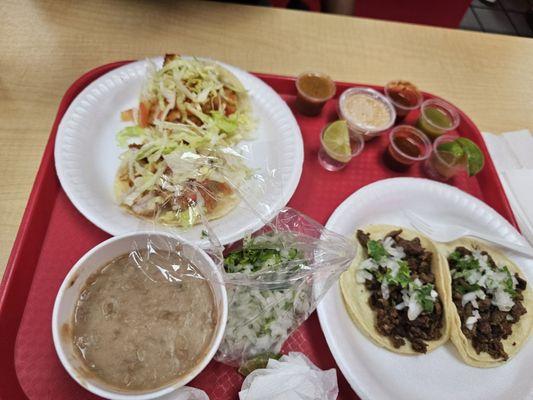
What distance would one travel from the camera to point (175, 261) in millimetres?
1455

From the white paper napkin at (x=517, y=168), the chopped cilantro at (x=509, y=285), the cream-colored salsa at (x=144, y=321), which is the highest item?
the white paper napkin at (x=517, y=168)

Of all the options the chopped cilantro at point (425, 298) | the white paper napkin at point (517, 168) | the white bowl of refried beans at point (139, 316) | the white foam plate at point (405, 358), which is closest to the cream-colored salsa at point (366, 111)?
the white foam plate at point (405, 358)

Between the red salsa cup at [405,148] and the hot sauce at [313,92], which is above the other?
the hot sauce at [313,92]

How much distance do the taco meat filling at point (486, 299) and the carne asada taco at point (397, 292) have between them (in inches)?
4.7

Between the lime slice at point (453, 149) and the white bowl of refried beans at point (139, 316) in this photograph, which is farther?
the lime slice at point (453, 149)

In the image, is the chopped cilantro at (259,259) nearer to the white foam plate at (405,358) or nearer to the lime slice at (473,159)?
the white foam plate at (405,358)

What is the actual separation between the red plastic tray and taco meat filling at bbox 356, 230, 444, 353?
316 millimetres

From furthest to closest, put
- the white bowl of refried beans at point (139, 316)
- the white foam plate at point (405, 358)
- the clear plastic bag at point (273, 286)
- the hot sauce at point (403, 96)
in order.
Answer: the hot sauce at point (403, 96) < the white foam plate at point (405, 358) < the clear plastic bag at point (273, 286) < the white bowl of refried beans at point (139, 316)

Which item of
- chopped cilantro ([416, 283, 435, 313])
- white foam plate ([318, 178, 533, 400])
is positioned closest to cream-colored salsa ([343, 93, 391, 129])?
white foam plate ([318, 178, 533, 400])

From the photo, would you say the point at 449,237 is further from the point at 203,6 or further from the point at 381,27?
the point at 203,6

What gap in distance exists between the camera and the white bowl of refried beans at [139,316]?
4.04 feet

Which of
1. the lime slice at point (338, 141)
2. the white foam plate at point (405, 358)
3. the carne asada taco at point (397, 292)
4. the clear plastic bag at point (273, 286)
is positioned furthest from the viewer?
the lime slice at point (338, 141)

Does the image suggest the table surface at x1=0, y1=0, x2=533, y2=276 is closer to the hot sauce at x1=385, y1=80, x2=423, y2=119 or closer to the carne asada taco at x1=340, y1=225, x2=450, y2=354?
the hot sauce at x1=385, y1=80, x2=423, y2=119

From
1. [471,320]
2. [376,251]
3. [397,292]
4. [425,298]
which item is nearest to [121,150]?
[376,251]
